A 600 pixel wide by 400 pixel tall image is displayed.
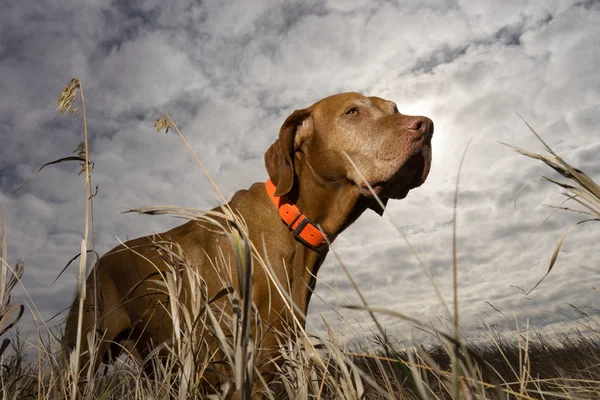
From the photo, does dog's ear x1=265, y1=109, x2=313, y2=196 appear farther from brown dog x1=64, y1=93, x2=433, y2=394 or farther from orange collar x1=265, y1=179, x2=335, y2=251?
orange collar x1=265, y1=179, x2=335, y2=251

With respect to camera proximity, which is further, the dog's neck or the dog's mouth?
the dog's neck

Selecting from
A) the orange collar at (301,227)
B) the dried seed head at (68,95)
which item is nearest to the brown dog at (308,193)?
the orange collar at (301,227)

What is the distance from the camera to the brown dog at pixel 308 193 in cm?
367

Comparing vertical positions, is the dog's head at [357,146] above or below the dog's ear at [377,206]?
above

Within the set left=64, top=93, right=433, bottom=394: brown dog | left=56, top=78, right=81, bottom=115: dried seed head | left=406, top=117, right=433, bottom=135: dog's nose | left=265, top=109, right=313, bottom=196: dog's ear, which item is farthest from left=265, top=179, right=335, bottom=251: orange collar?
left=56, top=78, right=81, bottom=115: dried seed head

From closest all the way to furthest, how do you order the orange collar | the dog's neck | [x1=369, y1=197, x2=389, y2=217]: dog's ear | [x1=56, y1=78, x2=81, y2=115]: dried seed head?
[x1=56, y1=78, x2=81, y2=115]: dried seed head
the orange collar
the dog's neck
[x1=369, y1=197, x2=389, y2=217]: dog's ear

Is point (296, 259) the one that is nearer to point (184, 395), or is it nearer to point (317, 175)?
point (317, 175)

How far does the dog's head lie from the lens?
371cm

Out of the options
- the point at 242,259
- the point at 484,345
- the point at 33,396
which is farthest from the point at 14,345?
the point at 484,345

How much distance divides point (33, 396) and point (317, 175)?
98.2 inches

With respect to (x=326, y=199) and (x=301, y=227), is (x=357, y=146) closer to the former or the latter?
(x=326, y=199)

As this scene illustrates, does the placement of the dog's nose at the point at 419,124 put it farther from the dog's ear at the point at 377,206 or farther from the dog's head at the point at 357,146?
the dog's ear at the point at 377,206

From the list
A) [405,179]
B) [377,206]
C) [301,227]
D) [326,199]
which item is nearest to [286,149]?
[326,199]

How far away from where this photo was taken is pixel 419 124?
12.1ft
